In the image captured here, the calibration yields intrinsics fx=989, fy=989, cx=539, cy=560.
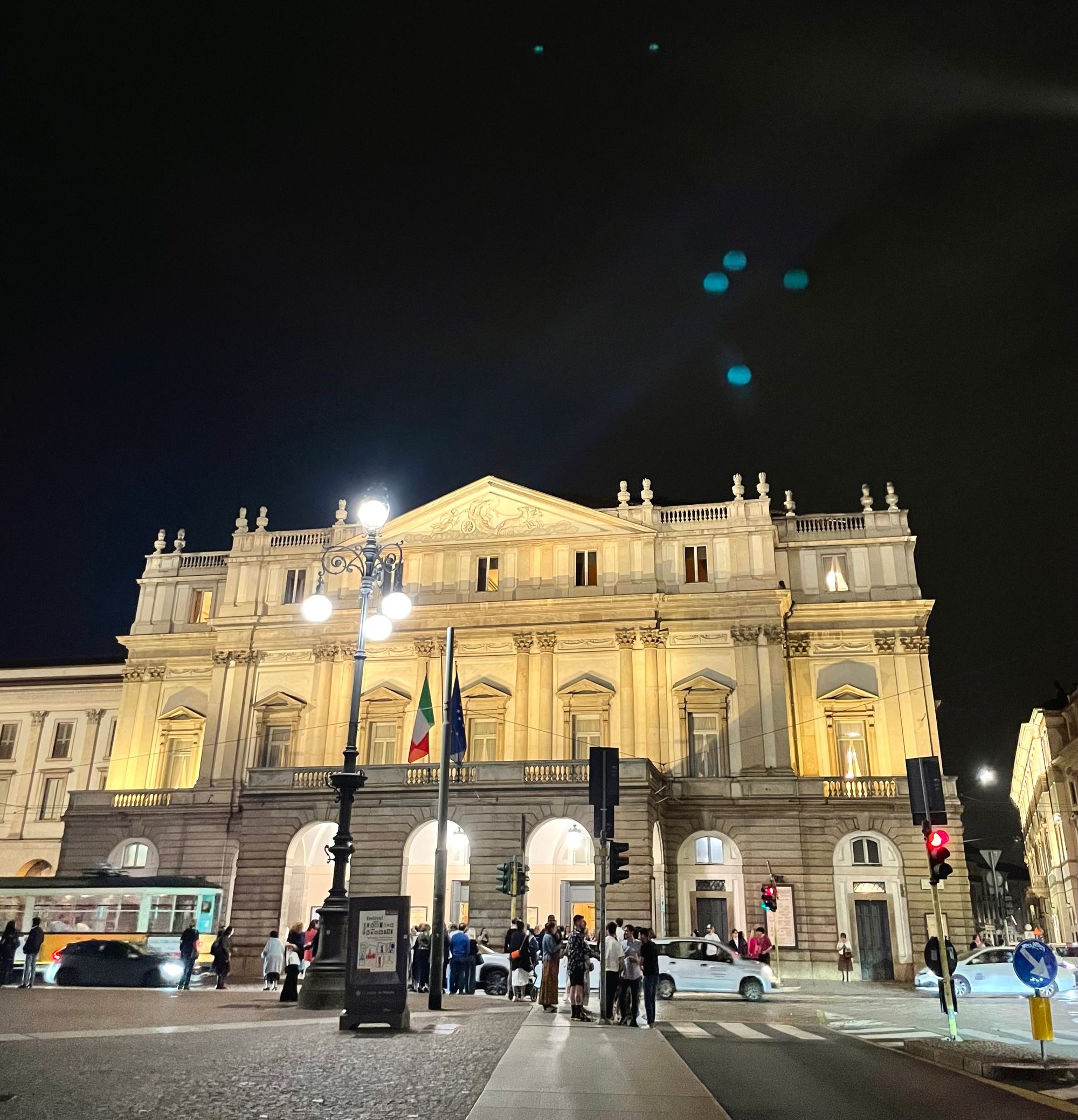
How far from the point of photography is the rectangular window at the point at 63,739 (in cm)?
5522

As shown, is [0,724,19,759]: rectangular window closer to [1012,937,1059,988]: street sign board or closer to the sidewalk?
the sidewalk

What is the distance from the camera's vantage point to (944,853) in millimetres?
16922

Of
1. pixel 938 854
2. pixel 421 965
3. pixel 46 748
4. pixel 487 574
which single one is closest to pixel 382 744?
Answer: pixel 487 574

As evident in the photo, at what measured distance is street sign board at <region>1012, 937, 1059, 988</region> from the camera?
42.3ft

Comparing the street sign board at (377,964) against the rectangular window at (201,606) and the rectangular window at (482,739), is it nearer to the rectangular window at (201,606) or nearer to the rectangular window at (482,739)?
the rectangular window at (482,739)

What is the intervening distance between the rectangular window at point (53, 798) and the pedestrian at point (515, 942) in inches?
1468

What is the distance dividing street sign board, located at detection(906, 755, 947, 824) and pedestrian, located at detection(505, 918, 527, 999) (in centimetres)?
1098

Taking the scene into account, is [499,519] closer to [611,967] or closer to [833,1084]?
[611,967]

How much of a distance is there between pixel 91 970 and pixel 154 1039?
17169 millimetres

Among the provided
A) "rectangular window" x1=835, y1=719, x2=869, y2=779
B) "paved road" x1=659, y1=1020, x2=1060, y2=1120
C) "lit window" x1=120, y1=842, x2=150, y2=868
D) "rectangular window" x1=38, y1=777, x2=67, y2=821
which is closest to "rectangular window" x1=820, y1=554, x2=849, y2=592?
"rectangular window" x1=835, y1=719, x2=869, y2=779

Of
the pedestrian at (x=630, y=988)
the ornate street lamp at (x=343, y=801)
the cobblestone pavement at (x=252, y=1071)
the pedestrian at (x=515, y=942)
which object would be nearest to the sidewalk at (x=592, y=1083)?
the cobblestone pavement at (x=252, y=1071)

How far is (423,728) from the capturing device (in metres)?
34.2

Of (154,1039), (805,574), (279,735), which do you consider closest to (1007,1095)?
(154,1039)

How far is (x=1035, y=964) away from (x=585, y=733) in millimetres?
30839
